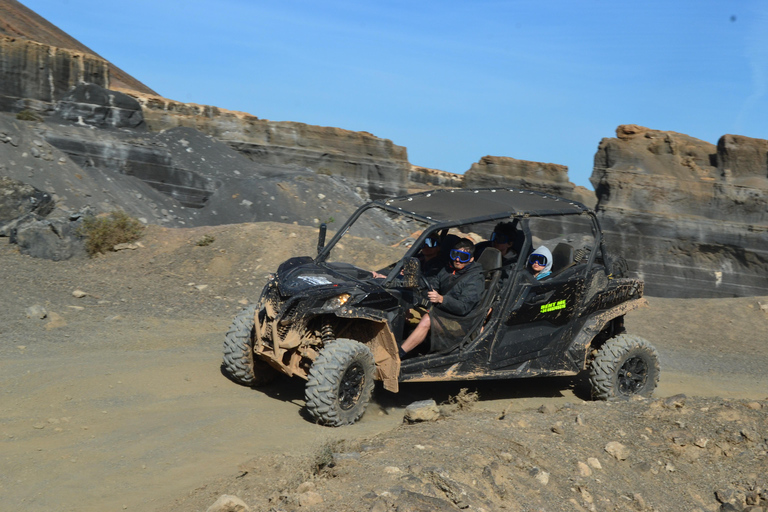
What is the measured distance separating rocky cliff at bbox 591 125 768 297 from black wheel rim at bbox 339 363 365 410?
2138cm

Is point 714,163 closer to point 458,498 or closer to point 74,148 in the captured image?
point 74,148

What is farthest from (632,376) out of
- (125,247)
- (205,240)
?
(125,247)

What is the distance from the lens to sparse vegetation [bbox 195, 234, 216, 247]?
13635mm

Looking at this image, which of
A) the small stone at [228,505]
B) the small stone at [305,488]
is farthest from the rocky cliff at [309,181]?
the small stone at [228,505]

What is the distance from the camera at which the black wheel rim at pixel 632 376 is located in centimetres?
805

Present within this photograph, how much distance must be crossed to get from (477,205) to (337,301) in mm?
1920

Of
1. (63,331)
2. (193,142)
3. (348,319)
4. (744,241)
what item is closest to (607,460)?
(348,319)

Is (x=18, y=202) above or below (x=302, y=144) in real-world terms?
below

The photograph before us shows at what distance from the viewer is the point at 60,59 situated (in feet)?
88.3

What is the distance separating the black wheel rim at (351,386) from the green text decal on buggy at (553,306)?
2156 millimetres

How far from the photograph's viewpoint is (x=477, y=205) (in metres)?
7.16

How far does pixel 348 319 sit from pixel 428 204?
1495mm

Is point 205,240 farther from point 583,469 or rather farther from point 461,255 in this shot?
point 583,469

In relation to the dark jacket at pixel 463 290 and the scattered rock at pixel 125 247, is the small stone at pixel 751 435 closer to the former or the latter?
the dark jacket at pixel 463 290
